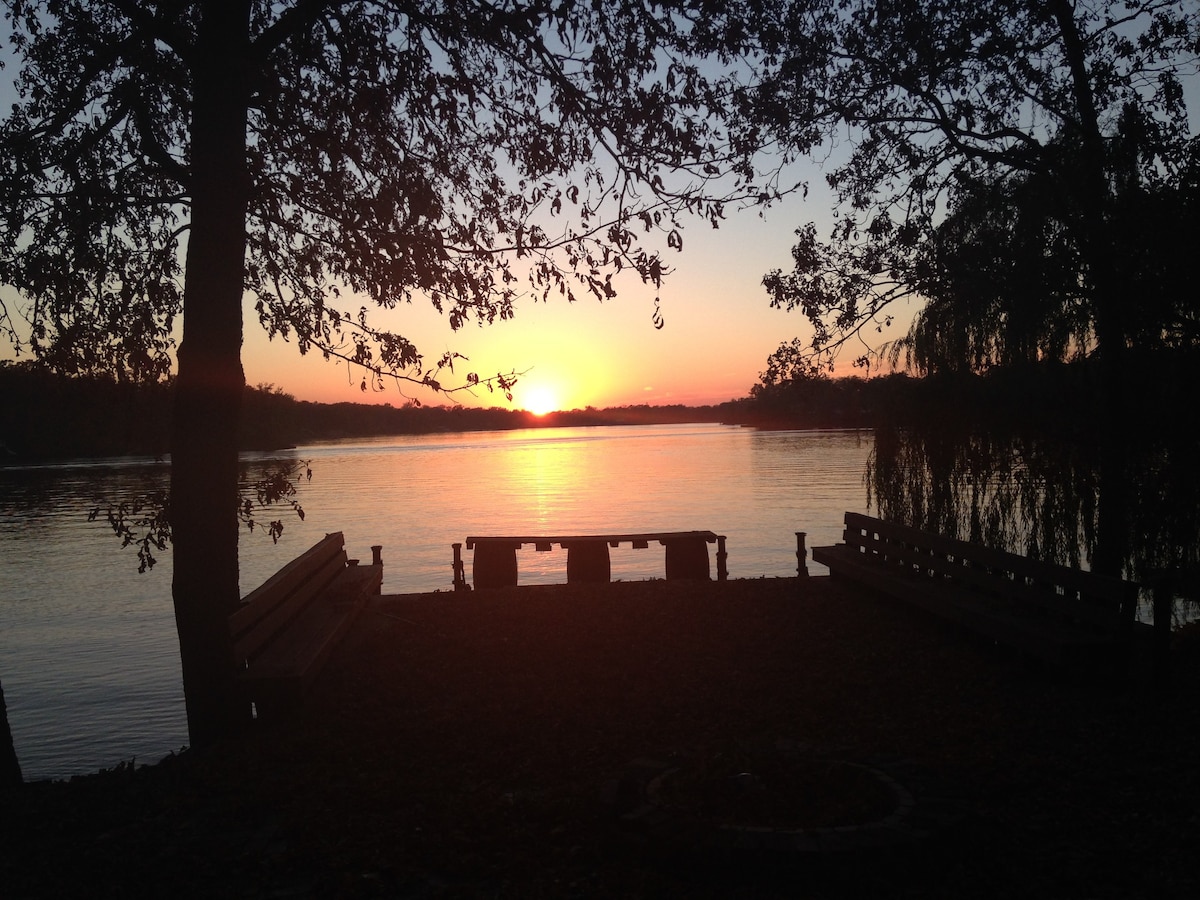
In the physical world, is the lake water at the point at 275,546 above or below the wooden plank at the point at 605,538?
below

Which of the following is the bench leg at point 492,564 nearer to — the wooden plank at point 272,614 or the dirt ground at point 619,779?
the wooden plank at point 272,614

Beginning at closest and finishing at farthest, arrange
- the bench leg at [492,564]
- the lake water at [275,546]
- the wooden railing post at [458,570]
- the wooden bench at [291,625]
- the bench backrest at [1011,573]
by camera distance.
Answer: the wooden bench at [291,625]
the bench backrest at [1011,573]
the lake water at [275,546]
the bench leg at [492,564]
the wooden railing post at [458,570]

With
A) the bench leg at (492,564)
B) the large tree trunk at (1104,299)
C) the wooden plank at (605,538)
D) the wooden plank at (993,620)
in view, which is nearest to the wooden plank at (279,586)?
the wooden plank at (605,538)

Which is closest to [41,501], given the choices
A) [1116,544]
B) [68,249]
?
[68,249]

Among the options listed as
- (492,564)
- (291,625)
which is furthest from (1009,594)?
(492,564)

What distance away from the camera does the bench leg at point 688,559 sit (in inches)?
682

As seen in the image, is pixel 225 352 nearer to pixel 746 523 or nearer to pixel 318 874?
pixel 318 874

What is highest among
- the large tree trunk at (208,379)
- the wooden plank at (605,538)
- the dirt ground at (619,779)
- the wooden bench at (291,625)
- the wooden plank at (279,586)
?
the large tree trunk at (208,379)

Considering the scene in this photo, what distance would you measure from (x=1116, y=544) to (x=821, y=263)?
16.1 feet

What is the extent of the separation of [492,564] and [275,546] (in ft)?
72.6

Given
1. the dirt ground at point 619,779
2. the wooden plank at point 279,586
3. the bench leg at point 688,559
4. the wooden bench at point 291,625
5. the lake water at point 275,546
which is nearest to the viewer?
the dirt ground at point 619,779

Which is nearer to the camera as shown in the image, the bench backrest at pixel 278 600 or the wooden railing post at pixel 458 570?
the bench backrest at pixel 278 600

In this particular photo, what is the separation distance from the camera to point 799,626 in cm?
1128

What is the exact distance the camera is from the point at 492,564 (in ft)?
57.6
